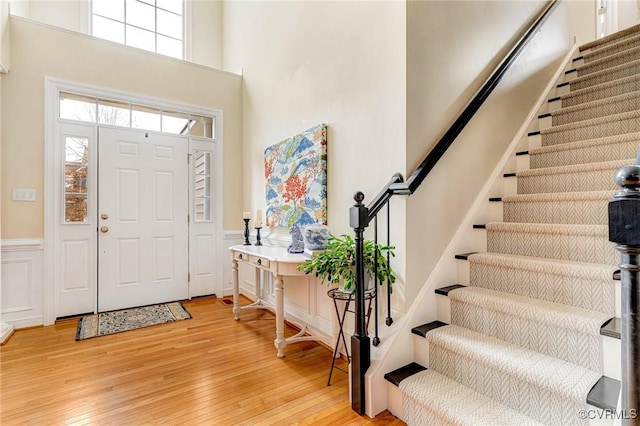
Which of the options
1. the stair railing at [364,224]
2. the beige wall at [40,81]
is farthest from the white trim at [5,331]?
the stair railing at [364,224]

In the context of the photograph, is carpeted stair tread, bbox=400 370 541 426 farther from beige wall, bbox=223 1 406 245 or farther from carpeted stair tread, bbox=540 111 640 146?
carpeted stair tread, bbox=540 111 640 146

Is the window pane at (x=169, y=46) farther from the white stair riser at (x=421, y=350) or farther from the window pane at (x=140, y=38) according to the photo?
the white stair riser at (x=421, y=350)

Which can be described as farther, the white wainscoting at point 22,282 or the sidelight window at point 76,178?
the sidelight window at point 76,178

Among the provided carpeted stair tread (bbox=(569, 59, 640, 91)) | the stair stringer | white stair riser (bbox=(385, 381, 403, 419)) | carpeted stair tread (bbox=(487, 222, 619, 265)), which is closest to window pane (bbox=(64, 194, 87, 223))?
the stair stringer

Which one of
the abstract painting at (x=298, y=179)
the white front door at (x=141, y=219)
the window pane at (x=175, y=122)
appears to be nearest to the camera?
the abstract painting at (x=298, y=179)

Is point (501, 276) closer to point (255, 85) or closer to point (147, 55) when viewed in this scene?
point (255, 85)

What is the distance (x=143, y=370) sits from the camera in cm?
218

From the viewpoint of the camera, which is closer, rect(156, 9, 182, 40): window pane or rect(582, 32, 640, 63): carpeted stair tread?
rect(582, 32, 640, 63): carpeted stair tread

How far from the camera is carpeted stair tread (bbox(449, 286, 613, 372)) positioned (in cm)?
133

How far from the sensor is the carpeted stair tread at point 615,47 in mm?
2901

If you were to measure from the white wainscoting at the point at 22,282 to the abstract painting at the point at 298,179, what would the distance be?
225 cm

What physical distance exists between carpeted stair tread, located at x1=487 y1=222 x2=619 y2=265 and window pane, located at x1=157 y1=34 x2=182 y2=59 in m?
4.73

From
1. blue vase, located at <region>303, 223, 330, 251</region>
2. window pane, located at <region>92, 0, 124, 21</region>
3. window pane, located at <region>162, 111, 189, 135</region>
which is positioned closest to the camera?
blue vase, located at <region>303, 223, 330, 251</region>

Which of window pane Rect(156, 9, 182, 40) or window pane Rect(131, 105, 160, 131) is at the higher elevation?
window pane Rect(156, 9, 182, 40)
